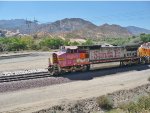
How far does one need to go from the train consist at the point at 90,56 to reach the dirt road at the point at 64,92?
268cm

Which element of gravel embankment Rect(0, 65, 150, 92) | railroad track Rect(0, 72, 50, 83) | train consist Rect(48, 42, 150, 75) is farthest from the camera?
train consist Rect(48, 42, 150, 75)

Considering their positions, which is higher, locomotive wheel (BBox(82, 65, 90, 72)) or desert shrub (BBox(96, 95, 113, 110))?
locomotive wheel (BBox(82, 65, 90, 72))

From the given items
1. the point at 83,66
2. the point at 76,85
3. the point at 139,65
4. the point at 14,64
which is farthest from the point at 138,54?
the point at 14,64

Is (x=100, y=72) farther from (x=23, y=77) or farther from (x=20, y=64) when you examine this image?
(x=20, y=64)

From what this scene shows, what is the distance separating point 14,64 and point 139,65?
53.9 ft

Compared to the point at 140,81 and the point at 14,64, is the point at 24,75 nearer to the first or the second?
the point at 140,81

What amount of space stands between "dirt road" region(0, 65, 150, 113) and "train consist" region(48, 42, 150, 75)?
8.78 feet

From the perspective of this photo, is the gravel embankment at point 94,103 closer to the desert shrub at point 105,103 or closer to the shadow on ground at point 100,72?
the desert shrub at point 105,103

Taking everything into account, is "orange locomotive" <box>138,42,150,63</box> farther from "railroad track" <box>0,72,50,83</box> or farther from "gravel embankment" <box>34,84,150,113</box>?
"railroad track" <box>0,72,50,83</box>

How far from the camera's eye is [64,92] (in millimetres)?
26984

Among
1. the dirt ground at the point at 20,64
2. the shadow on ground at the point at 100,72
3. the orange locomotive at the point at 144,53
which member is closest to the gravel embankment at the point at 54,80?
the shadow on ground at the point at 100,72

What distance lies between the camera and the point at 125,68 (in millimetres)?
37531

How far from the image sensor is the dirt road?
23.5m

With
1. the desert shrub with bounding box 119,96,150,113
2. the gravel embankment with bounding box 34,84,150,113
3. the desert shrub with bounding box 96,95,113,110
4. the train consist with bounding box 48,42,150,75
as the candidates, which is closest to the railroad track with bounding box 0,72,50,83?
the train consist with bounding box 48,42,150,75
